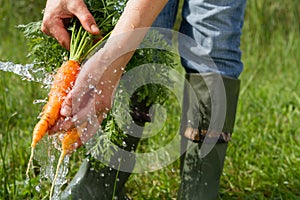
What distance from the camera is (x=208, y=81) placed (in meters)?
1.99

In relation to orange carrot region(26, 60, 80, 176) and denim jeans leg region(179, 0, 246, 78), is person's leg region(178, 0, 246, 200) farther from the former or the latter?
orange carrot region(26, 60, 80, 176)

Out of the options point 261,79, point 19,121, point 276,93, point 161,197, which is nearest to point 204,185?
point 161,197

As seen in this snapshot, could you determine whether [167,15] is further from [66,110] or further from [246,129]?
[246,129]

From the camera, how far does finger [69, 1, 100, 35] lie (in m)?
1.72

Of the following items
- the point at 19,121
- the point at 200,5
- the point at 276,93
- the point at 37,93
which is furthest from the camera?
the point at 276,93

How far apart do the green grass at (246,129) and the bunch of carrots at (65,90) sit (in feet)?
0.79

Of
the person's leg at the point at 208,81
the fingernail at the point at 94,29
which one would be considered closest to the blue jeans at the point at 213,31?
the person's leg at the point at 208,81

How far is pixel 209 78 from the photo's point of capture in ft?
6.52

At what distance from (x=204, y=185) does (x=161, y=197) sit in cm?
29

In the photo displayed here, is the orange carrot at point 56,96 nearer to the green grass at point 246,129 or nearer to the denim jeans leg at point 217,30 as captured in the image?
the green grass at point 246,129

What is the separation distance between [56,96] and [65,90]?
3 centimetres

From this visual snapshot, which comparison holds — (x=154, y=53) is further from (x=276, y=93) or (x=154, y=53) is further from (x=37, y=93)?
(x=276, y=93)

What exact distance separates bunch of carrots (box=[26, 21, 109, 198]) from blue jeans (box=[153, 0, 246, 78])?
0.35 meters

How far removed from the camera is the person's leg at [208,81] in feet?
6.47
